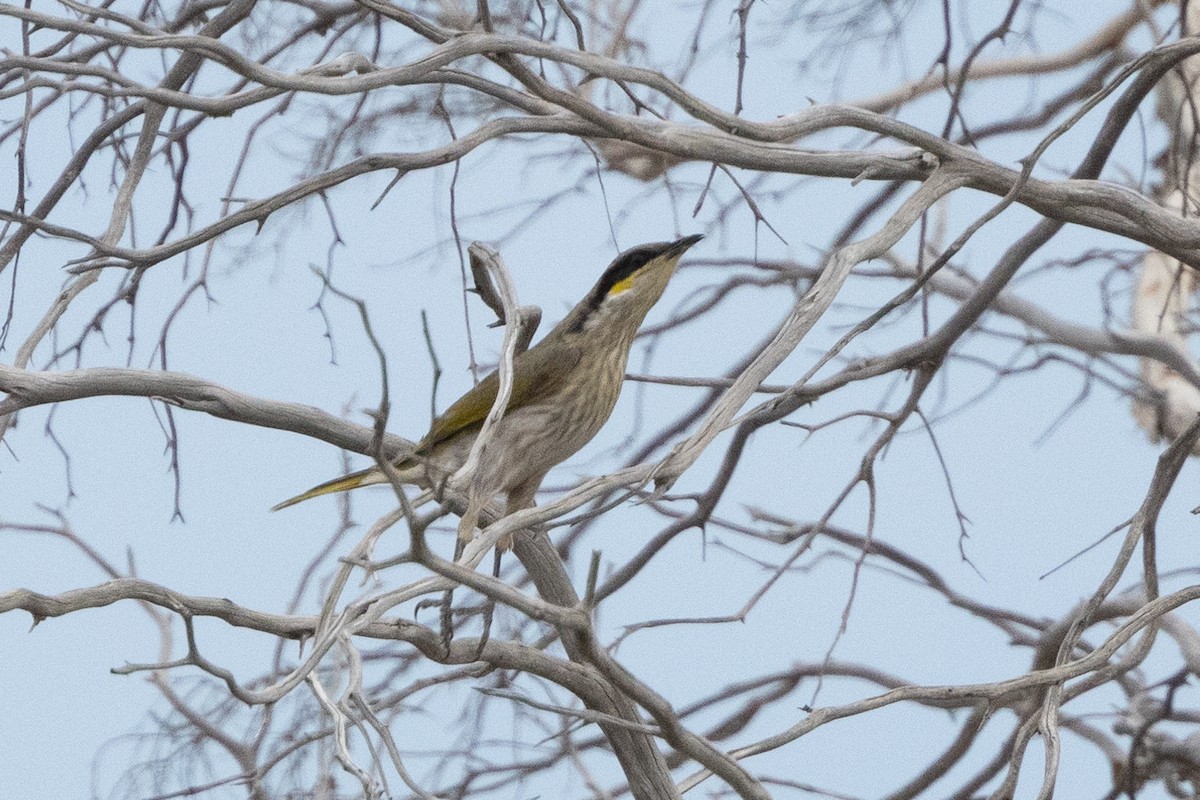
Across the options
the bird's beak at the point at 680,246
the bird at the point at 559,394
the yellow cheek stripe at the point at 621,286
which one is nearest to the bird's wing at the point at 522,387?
the bird at the point at 559,394

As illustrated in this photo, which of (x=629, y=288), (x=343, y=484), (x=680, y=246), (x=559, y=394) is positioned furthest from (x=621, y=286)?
(x=343, y=484)

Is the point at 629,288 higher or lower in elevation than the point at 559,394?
higher

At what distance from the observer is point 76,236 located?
90.2 inches

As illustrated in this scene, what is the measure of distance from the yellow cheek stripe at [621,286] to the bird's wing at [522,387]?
0.52 feet

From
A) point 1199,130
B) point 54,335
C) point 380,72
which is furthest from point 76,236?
point 1199,130

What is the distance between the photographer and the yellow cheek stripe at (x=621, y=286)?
9.72 ft

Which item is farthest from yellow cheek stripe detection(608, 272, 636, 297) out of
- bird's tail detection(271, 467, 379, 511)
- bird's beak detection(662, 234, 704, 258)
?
bird's tail detection(271, 467, 379, 511)

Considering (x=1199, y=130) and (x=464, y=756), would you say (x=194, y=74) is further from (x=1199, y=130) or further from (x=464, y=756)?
(x=1199, y=130)

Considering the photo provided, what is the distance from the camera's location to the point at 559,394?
289 centimetres

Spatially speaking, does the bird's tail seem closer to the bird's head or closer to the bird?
the bird

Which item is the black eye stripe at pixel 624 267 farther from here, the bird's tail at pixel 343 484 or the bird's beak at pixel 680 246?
the bird's tail at pixel 343 484

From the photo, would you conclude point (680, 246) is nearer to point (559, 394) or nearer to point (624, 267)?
point (624, 267)

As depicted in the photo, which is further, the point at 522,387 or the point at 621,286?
the point at 621,286

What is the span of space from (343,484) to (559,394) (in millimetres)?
516
